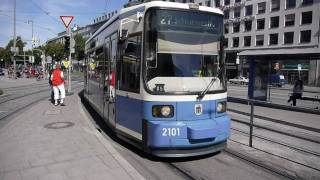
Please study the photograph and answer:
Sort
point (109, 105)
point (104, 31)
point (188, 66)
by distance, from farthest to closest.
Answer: point (104, 31) < point (109, 105) < point (188, 66)

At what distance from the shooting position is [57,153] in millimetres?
6785

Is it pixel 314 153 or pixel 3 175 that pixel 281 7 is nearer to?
pixel 314 153

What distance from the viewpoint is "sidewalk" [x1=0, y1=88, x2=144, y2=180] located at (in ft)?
18.5

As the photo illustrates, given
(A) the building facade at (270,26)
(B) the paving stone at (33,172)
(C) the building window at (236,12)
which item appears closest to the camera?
(B) the paving stone at (33,172)

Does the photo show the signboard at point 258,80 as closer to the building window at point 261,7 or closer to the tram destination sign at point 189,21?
the tram destination sign at point 189,21

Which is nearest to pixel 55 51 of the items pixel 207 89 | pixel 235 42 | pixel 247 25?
pixel 235 42

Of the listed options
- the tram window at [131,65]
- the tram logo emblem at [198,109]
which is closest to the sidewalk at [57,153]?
the tram window at [131,65]

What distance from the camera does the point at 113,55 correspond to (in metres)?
8.37

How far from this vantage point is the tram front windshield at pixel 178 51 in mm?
6531

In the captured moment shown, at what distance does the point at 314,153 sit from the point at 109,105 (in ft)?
15.5

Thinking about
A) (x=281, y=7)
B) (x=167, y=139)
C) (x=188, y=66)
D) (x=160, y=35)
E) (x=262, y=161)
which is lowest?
(x=262, y=161)

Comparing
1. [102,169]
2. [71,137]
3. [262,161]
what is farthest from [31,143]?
[262,161]

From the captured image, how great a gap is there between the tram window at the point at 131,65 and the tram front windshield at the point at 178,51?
0.29 m

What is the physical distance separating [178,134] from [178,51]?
1.55m
